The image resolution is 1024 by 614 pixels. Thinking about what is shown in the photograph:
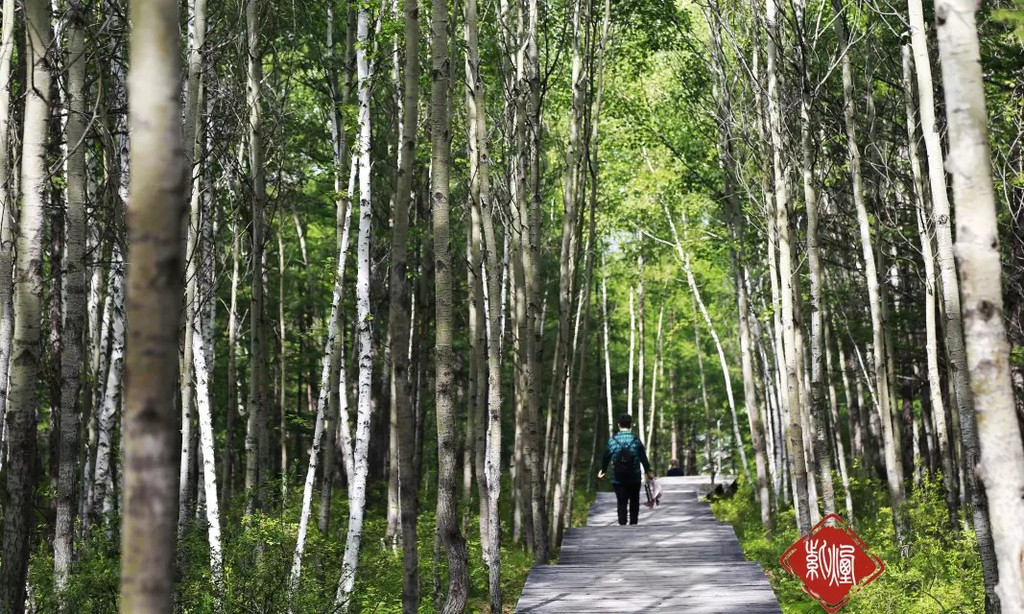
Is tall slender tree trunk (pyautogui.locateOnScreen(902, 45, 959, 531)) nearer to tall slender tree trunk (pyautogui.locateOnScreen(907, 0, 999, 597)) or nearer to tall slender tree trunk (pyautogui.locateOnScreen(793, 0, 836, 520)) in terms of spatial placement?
tall slender tree trunk (pyautogui.locateOnScreen(793, 0, 836, 520))

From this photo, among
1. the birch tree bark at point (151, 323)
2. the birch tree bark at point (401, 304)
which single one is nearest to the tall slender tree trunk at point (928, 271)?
the birch tree bark at point (401, 304)

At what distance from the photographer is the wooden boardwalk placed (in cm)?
980

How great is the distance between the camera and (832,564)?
8844mm

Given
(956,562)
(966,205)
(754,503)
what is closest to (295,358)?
(754,503)

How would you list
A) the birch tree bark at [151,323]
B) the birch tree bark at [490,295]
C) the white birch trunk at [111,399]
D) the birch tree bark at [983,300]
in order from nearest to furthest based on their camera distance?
1. the birch tree bark at [151,323]
2. the birch tree bark at [983,300]
3. the birch tree bark at [490,295]
4. the white birch trunk at [111,399]

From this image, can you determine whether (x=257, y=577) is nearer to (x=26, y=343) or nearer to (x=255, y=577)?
(x=255, y=577)

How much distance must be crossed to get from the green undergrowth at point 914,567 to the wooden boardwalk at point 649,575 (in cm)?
72

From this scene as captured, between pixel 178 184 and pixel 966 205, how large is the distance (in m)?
3.17

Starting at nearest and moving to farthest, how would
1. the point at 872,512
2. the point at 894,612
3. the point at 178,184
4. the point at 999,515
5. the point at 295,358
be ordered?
the point at 178,184, the point at 999,515, the point at 894,612, the point at 872,512, the point at 295,358

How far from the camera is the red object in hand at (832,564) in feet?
28.7

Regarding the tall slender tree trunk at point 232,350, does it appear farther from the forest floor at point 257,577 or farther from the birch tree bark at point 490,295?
the birch tree bark at point 490,295

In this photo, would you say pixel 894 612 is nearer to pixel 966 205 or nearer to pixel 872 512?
pixel 966 205

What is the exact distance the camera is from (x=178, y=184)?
304cm

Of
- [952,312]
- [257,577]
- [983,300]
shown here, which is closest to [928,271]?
[952,312]
